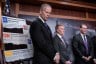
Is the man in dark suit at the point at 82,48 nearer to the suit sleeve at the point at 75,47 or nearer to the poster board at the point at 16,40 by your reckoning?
the suit sleeve at the point at 75,47

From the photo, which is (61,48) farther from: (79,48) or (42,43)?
(42,43)

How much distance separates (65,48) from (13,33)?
3.92 ft

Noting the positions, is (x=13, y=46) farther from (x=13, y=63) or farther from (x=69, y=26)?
(x=69, y=26)

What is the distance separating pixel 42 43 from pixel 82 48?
1.79 m

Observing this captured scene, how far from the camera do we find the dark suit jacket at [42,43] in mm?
3053

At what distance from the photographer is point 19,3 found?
14.3 ft

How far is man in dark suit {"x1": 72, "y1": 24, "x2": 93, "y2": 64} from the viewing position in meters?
4.60

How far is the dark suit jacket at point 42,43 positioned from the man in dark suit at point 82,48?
1552mm

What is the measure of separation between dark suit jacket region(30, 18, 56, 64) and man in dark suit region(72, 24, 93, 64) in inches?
61.1

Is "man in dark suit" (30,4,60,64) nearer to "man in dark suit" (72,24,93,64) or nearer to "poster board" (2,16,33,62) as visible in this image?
"poster board" (2,16,33,62)

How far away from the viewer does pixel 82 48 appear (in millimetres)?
4633

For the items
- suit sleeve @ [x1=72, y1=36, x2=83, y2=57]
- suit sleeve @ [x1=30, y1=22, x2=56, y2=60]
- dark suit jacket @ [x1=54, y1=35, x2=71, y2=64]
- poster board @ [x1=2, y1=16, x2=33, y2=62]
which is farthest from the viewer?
suit sleeve @ [x1=72, y1=36, x2=83, y2=57]

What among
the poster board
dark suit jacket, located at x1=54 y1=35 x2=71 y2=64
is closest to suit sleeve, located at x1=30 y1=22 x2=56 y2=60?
the poster board

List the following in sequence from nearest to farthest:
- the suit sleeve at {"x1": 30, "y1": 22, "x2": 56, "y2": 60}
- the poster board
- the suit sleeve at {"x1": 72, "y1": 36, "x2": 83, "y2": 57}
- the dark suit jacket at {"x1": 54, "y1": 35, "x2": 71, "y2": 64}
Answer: the suit sleeve at {"x1": 30, "y1": 22, "x2": 56, "y2": 60} → the poster board → the dark suit jacket at {"x1": 54, "y1": 35, "x2": 71, "y2": 64} → the suit sleeve at {"x1": 72, "y1": 36, "x2": 83, "y2": 57}
